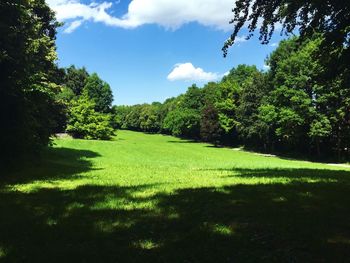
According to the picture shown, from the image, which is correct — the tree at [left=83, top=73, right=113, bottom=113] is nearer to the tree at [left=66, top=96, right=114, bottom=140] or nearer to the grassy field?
the tree at [left=66, top=96, right=114, bottom=140]

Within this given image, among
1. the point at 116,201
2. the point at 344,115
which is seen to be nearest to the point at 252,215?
the point at 116,201

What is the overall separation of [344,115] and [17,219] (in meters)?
52.9

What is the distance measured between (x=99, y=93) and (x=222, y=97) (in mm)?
29154

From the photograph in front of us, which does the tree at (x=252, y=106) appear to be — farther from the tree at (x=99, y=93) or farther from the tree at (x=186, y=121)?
the tree at (x=99, y=93)

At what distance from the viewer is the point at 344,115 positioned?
55.4m

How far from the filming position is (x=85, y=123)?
292ft

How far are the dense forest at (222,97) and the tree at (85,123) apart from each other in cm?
20

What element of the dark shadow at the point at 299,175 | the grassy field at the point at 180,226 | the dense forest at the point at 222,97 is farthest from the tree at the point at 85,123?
the grassy field at the point at 180,226

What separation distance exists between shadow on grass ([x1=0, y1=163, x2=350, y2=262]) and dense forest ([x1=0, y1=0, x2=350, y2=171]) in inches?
219

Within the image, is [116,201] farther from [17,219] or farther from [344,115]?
[344,115]

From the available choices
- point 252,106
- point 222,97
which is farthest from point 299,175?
point 222,97

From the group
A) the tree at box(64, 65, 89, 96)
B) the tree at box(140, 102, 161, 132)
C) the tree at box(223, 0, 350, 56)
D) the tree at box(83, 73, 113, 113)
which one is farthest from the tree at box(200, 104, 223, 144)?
the tree at box(223, 0, 350, 56)

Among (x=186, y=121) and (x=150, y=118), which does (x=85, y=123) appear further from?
(x=150, y=118)

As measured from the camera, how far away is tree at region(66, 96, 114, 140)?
87750mm
